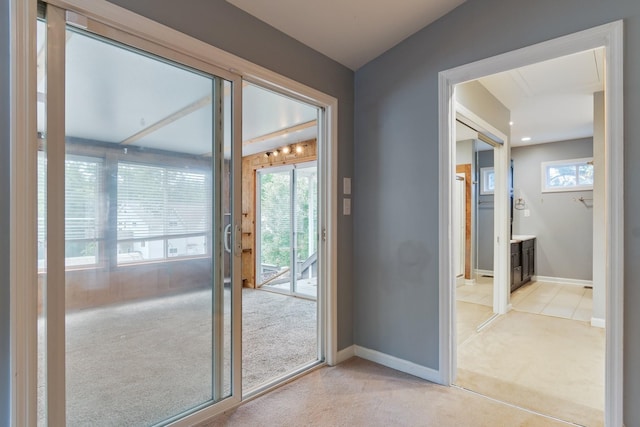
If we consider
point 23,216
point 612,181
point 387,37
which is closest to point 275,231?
point 387,37

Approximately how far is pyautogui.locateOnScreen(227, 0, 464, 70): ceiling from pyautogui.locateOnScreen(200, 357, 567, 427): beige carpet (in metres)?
2.54

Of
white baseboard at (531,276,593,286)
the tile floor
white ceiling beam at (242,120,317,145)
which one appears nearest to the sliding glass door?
white ceiling beam at (242,120,317,145)

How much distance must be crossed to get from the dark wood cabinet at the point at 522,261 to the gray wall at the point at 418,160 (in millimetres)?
3095

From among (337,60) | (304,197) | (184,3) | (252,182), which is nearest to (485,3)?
(337,60)

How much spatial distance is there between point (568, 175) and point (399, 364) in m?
5.46

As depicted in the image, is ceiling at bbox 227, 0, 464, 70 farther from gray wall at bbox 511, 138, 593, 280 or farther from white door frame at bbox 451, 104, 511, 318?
gray wall at bbox 511, 138, 593, 280

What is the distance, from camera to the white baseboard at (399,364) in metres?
2.44

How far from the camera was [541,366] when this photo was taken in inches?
106

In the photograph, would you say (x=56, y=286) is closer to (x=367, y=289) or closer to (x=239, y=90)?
(x=239, y=90)

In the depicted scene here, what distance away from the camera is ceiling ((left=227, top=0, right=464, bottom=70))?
2.13 m

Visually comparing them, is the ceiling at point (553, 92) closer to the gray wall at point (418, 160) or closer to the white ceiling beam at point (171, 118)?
the gray wall at point (418, 160)

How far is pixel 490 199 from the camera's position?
4.51 meters

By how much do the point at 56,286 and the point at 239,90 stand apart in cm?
145

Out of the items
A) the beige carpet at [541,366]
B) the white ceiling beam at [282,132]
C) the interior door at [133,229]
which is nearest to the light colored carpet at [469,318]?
the beige carpet at [541,366]
